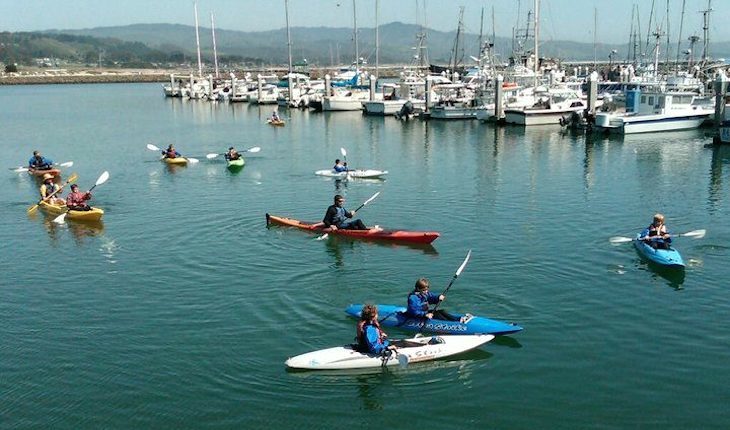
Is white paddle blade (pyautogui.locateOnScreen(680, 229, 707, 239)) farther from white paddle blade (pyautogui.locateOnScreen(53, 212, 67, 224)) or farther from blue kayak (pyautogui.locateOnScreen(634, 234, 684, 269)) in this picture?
white paddle blade (pyautogui.locateOnScreen(53, 212, 67, 224))

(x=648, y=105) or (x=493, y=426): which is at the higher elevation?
(x=648, y=105)

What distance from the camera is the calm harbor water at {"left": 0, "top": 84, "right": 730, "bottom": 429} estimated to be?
14.7m

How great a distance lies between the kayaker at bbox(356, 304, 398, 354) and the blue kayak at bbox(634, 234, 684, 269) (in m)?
10.4

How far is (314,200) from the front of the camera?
1369 inches

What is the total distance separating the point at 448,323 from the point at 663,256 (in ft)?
27.9

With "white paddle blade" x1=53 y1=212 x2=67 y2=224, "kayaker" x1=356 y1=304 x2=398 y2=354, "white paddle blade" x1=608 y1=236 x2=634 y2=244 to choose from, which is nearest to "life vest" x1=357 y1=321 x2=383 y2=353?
"kayaker" x1=356 y1=304 x2=398 y2=354

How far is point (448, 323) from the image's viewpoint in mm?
17359

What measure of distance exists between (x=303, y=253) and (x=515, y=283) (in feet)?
24.8

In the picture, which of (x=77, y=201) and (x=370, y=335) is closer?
(x=370, y=335)

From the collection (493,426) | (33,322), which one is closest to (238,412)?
(493,426)

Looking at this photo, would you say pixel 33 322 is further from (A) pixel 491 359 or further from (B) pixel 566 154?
(B) pixel 566 154

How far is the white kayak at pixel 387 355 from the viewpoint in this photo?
1584 centimetres

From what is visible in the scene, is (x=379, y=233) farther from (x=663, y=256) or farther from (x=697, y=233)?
(x=697, y=233)

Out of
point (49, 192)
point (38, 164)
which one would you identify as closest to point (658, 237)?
point (49, 192)
